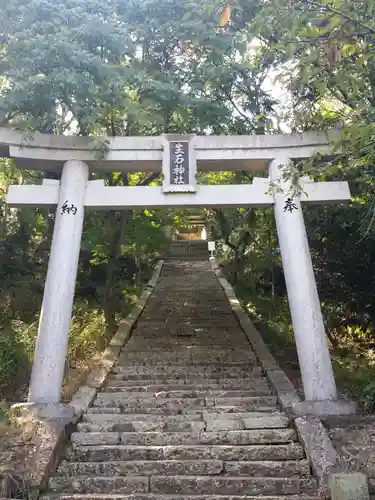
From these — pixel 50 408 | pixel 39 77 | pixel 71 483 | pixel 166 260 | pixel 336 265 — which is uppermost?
pixel 166 260

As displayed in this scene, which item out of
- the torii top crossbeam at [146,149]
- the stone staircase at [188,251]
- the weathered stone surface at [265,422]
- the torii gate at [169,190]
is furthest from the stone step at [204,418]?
the stone staircase at [188,251]

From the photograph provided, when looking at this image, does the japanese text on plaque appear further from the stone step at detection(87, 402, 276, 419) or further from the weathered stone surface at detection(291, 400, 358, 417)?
the weathered stone surface at detection(291, 400, 358, 417)

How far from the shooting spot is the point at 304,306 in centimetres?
677

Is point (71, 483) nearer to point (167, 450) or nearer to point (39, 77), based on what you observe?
point (167, 450)

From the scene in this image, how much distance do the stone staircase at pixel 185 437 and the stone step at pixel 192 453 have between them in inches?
0.4

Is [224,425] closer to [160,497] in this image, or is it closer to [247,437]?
[247,437]

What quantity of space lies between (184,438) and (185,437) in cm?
2

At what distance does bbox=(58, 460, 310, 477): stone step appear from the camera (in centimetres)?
504

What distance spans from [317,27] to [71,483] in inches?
196

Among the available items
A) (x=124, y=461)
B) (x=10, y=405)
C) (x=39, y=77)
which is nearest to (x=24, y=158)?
(x=39, y=77)

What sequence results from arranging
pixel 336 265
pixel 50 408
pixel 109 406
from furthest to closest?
1. pixel 336 265
2. pixel 109 406
3. pixel 50 408

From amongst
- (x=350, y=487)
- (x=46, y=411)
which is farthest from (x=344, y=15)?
(x=46, y=411)

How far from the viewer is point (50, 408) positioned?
5.93 meters

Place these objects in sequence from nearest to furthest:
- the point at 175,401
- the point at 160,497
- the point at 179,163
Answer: the point at 160,497 → the point at 175,401 → the point at 179,163
